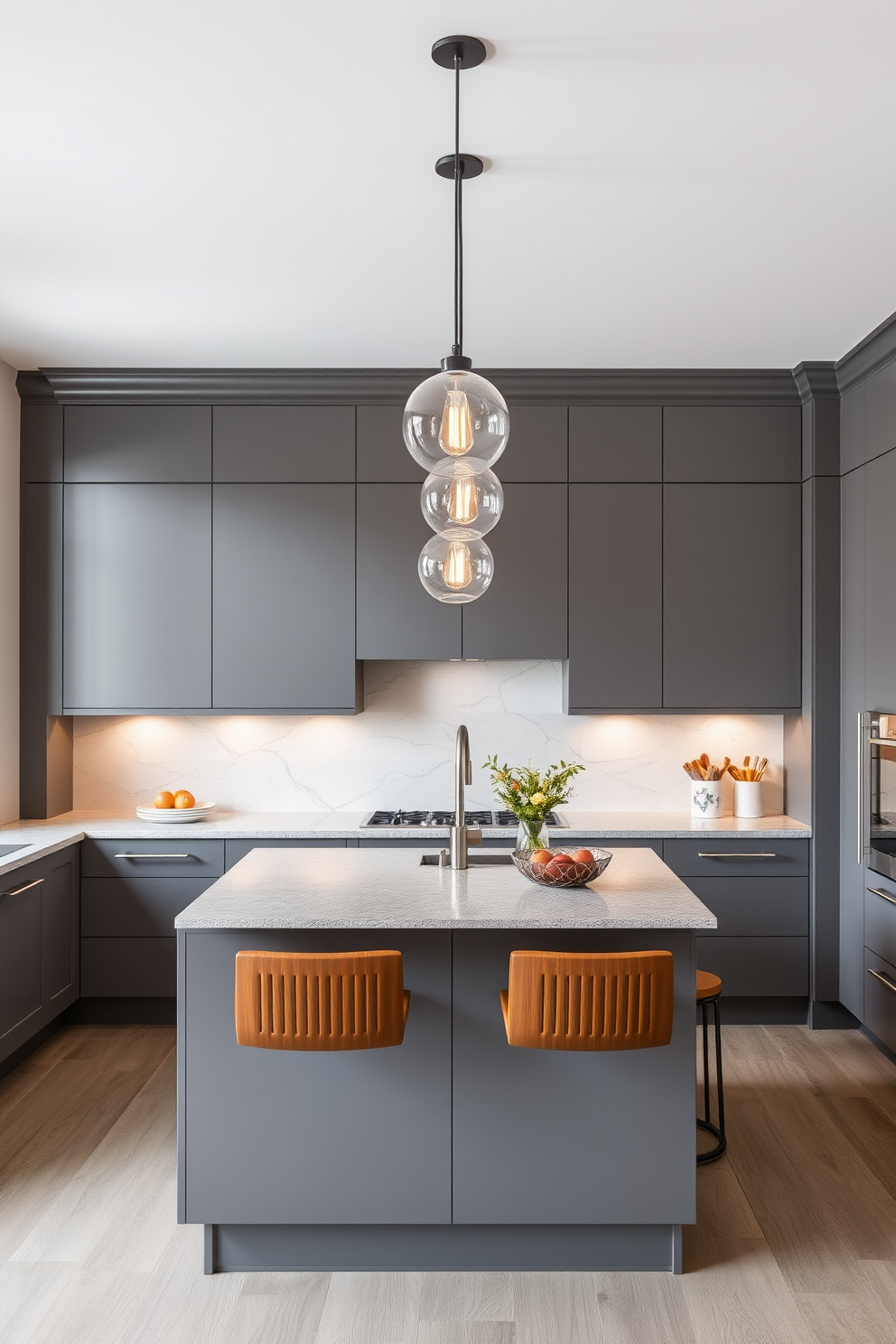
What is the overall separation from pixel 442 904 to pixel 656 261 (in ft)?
6.90

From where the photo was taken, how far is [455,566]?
253 cm

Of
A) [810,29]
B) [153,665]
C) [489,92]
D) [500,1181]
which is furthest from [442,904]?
[153,665]

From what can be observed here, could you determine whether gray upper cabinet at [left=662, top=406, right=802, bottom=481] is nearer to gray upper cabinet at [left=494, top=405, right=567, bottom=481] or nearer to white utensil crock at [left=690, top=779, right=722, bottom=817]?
gray upper cabinet at [left=494, top=405, right=567, bottom=481]

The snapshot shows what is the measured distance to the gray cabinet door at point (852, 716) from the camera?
404cm

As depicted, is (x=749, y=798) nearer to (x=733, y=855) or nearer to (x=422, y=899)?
(x=733, y=855)

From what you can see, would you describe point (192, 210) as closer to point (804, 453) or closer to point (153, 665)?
point (153, 665)

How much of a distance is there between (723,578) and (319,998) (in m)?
2.84

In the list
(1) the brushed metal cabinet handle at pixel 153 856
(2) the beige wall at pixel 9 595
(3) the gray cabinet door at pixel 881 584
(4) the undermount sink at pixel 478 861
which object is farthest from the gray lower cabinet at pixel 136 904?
(3) the gray cabinet door at pixel 881 584

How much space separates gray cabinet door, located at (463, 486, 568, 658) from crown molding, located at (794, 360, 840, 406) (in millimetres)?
1097

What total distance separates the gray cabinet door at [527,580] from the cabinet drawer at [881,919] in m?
1.57

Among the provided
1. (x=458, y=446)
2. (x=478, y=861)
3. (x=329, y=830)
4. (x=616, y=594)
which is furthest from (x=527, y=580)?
(x=458, y=446)

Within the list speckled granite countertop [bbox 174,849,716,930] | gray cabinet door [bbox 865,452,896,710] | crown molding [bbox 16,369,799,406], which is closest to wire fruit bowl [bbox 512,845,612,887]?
speckled granite countertop [bbox 174,849,716,930]

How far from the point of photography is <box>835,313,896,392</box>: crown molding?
371 centimetres

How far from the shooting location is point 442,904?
2.55m
